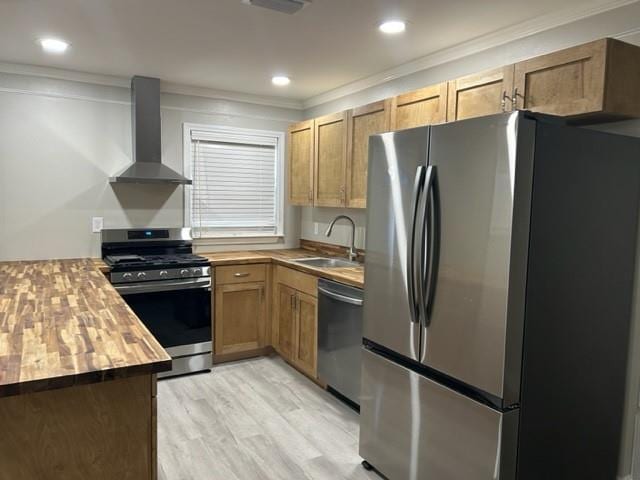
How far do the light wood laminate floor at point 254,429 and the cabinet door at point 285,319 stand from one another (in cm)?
20

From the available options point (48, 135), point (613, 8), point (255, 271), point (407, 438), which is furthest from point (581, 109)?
point (48, 135)

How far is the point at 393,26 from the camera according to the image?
2568mm

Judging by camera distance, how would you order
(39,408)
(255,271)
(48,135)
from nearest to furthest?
1. (39,408)
2. (48,135)
3. (255,271)

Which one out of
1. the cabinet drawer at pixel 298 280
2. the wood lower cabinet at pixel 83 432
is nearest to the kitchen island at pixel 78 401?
the wood lower cabinet at pixel 83 432

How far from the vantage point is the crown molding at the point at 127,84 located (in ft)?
11.6

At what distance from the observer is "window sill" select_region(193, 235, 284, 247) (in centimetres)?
435

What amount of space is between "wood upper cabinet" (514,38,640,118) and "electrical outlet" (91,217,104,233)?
10.9 ft

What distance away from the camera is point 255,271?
4.02 meters

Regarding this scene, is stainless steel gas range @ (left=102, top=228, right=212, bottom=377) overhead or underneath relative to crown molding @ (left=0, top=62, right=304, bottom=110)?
underneath

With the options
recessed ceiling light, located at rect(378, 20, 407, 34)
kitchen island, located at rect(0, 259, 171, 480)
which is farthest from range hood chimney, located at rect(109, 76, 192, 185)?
kitchen island, located at rect(0, 259, 171, 480)

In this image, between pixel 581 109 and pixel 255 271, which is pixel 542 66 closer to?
pixel 581 109

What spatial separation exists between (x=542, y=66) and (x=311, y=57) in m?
1.57

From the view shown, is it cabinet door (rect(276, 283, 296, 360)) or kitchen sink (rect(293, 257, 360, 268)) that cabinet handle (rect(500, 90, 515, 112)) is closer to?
kitchen sink (rect(293, 257, 360, 268))

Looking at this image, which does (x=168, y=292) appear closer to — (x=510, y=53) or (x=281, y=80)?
(x=281, y=80)
